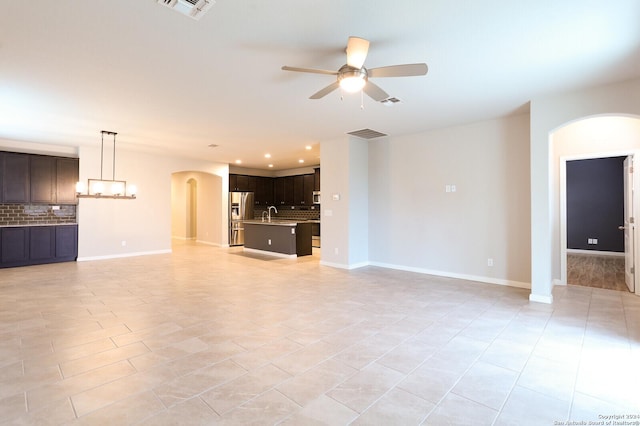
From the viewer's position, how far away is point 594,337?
297cm

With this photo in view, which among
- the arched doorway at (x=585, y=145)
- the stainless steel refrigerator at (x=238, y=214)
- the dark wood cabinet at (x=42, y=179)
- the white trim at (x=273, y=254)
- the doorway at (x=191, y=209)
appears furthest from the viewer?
the doorway at (x=191, y=209)

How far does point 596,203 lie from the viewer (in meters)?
7.89

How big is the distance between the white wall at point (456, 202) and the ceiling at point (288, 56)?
539 mm

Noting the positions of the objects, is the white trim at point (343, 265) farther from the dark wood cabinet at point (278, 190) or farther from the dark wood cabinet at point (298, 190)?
the dark wood cabinet at point (278, 190)

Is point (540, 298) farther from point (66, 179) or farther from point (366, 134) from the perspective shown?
point (66, 179)

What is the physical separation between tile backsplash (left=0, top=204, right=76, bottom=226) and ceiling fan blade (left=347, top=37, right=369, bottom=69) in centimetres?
773

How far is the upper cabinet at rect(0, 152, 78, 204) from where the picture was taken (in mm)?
6434

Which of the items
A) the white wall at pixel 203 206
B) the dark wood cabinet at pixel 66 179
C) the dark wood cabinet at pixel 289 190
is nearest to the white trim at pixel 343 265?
the white wall at pixel 203 206

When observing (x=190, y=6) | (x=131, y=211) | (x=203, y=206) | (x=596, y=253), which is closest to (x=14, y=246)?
(x=131, y=211)

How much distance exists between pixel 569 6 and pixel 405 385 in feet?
9.60

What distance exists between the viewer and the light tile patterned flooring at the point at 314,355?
1.89 m

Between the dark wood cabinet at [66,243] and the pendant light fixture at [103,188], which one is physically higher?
the pendant light fixture at [103,188]

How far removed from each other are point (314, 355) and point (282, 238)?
5419mm

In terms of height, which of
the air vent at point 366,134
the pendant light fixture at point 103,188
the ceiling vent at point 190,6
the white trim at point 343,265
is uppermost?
the air vent at point 366,134
